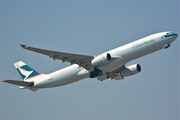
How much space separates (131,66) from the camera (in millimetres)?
44094

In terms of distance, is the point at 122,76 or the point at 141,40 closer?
the point at 141,40

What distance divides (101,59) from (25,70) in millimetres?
16999

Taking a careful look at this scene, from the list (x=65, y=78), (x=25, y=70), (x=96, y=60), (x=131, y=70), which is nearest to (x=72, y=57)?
(x=96, y=60)

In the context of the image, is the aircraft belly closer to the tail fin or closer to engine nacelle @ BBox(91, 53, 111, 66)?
engine nacelle @ BBox(91, 53, 111, 66)

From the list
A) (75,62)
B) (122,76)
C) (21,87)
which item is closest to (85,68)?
(75,62)

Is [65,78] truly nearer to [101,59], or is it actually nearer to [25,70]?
[101,59]

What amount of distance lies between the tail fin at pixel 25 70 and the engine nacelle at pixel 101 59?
1284cm

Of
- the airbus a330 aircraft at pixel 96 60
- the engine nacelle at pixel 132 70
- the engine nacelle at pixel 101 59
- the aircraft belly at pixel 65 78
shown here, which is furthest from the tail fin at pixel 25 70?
the engine nacelle at pixel 132 70

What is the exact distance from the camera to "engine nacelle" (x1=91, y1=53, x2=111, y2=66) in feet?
118

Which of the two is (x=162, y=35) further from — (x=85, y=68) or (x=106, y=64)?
(x=85, y=68)

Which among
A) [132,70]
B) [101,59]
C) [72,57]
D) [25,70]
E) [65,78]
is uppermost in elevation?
[25,70]

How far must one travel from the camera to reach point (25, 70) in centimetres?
4622

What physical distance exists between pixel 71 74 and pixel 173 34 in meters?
16.7

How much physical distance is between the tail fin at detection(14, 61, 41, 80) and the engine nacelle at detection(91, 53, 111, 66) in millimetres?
12838
